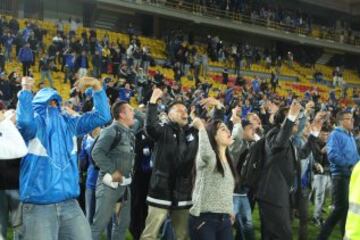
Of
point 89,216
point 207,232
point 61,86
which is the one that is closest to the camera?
point 207,232

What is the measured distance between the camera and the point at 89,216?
634cm

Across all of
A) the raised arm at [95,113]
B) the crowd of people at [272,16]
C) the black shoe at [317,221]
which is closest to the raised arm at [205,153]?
the raised arm at [95,113]

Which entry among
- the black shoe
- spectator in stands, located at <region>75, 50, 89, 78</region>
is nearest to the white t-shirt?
the black shoe

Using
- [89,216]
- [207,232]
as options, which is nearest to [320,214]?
[89,216]

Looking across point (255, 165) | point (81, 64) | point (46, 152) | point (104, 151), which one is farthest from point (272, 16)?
point (46, 152)

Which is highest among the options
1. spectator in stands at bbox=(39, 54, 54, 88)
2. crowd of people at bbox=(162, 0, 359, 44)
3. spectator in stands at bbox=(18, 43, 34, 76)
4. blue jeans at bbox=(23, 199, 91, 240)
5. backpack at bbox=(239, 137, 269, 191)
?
crowd of people at bbox=(162, 0, 359, 44)

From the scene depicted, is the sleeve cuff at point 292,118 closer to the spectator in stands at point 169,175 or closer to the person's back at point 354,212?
Result: the spectator in stands at point 169,175

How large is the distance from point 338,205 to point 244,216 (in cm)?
126

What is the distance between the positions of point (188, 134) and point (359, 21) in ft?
137

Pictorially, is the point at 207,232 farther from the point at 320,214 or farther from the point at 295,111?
the point at 320,214

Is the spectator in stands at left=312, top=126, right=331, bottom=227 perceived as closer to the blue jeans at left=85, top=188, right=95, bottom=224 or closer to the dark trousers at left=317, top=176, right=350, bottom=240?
the dark trousers at left=317, top=176, right=350, bottom=240

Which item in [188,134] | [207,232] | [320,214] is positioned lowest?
[320,214]

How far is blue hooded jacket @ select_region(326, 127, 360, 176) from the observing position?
707 cm

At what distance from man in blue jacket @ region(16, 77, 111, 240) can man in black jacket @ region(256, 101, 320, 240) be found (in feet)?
7.45
